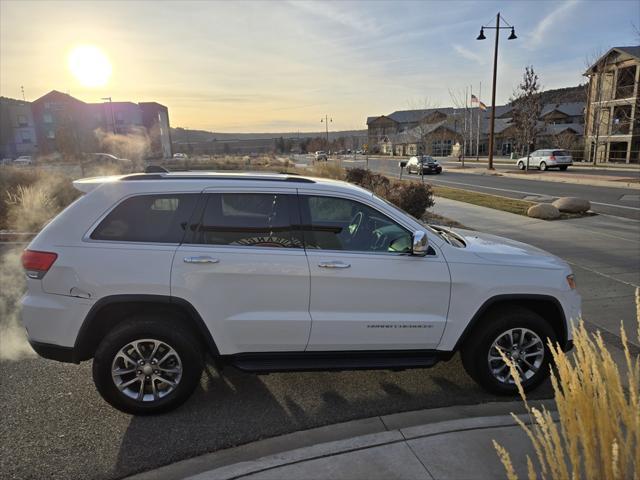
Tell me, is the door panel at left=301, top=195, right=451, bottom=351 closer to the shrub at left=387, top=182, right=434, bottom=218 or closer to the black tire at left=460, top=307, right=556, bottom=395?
the black tire at left=460, top=307, right=556, bottom=395

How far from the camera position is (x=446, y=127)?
2581 inches

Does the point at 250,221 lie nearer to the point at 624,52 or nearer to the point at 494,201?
the point at 494,201

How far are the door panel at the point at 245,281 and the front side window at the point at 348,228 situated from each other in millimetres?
153

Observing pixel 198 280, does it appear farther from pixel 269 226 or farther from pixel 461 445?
pixel 461 445

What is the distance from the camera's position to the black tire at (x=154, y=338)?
3.20m

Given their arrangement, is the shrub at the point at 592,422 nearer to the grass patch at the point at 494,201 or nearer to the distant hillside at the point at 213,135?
the grass patch at the point at 494,201

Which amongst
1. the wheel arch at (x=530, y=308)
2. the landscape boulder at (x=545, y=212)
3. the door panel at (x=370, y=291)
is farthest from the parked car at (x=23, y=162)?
the wheel arch at (x=530, y=308)

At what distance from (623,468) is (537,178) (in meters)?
29.2

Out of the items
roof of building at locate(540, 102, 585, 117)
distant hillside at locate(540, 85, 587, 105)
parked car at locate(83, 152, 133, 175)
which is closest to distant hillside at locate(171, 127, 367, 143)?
distant hillside at locate(540, 85, 587, 105)

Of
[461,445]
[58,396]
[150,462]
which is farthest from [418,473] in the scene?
[58,396]

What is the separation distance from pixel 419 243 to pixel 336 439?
4.96 feet

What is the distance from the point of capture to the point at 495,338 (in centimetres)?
350

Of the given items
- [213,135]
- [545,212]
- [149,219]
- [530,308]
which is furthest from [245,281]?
[213,135]

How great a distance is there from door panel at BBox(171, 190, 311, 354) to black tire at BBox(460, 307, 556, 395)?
4.53ft
